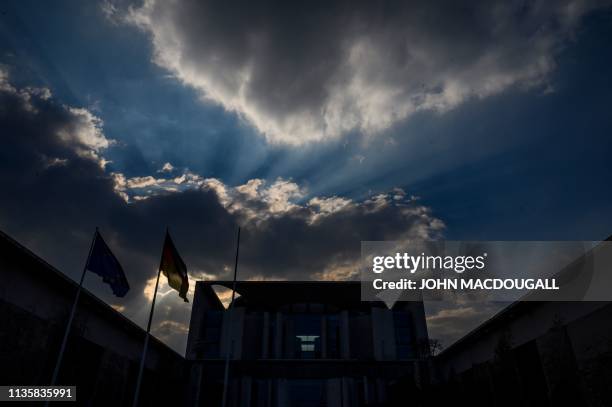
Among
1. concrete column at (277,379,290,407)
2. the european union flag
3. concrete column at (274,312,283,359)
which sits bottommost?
concrete column at (277,379,290,407)

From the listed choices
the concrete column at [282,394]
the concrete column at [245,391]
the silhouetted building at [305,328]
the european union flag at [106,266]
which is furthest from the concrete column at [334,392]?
the european union flag at [106,266]

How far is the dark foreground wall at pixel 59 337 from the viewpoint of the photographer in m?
11.2

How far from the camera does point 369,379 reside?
29.3 meters

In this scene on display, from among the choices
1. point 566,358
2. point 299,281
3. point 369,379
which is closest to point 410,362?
point 369,379

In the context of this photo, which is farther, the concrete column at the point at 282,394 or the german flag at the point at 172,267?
the concrete column at the point at 282,394

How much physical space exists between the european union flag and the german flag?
6.19 ft

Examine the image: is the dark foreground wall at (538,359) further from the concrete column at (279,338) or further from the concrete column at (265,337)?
the concrete column at (265,337)

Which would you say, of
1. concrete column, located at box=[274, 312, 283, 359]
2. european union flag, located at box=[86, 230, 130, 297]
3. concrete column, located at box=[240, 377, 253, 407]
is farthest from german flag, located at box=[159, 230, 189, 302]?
concrete column, located at box=[274, 312, 283, 359]

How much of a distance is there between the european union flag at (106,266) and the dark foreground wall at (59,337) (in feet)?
3.64

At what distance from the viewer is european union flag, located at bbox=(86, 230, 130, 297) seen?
1347 cm

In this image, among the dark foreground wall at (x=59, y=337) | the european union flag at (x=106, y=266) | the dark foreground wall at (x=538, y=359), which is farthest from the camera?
the european union flag at (x=106, y=266)

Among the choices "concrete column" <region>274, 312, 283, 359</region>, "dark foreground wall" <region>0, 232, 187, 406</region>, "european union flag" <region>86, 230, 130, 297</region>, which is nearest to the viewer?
"dark foreground wall" <region>0, 232, 187, 406</region>

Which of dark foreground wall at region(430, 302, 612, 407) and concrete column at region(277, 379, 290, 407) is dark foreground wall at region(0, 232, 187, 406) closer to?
concrete column at region(277, 379, 290, 407)

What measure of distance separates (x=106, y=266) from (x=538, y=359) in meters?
17.4
